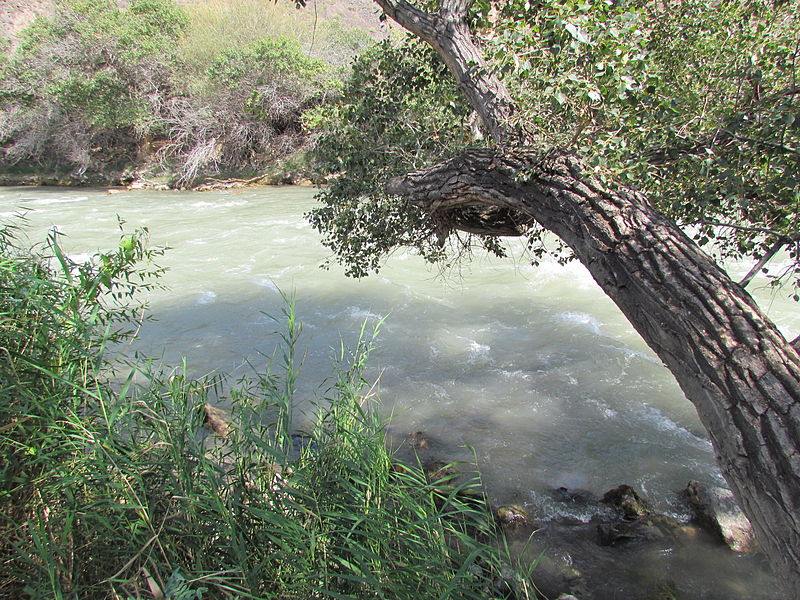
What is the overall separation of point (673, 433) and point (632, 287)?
11.8ft

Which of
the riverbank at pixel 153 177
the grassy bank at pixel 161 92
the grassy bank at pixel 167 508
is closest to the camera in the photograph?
the grassy bank at pixel 167 508

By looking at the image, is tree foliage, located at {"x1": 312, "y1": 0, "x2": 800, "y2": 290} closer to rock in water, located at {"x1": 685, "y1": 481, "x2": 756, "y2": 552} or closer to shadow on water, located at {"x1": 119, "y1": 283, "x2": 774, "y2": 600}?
rock in water, located at {"x1": 685, "y1": 481, "x2": 756, "y2": 552}

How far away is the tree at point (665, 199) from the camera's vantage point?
79.4 inches

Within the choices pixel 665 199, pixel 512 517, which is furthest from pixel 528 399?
pixel 665 199

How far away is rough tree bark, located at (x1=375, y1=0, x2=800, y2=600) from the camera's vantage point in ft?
6.33

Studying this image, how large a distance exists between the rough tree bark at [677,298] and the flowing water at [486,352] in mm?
1715

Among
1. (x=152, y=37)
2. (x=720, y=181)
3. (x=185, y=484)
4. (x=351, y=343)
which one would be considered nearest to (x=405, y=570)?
(x=185, y=484)

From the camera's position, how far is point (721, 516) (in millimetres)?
4008

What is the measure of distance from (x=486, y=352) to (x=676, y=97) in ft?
14.8

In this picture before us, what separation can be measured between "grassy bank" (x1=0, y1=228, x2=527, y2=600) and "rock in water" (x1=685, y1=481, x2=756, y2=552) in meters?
2.20

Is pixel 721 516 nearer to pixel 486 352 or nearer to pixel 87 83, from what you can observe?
pixel 486 352

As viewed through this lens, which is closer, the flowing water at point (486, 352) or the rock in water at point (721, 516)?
the rock in water at point (721, 516)

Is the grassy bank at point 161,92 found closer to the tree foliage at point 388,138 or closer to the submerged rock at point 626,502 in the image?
the tree foliage at point 388,138

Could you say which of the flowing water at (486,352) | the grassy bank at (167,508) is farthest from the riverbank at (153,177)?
the grassy bank at (167,508)
